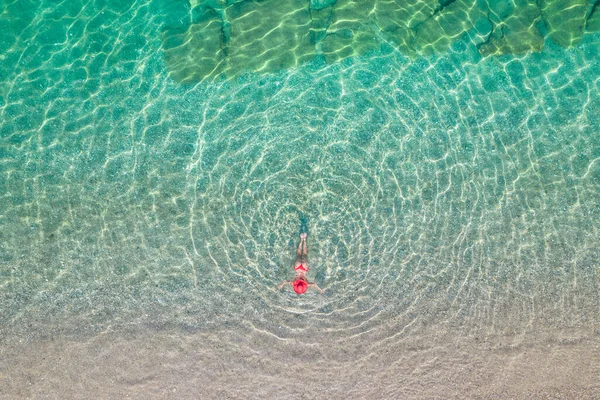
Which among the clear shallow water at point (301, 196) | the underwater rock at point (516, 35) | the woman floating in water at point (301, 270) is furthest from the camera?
the underwater rock at point (516, 35)

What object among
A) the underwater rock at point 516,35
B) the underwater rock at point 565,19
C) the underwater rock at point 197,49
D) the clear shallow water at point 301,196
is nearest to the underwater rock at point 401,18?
the clear shallow water at point 301,196

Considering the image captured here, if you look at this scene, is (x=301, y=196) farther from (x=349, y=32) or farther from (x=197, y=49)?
(x=197, y=49)

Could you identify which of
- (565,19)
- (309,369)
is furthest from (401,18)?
(309,369)

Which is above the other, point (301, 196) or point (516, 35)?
point (516, 35)

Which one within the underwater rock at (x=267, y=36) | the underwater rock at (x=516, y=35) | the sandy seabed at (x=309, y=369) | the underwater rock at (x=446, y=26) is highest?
the underwater rock at (x=267, y=36)

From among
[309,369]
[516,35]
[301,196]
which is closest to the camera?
[309,369]

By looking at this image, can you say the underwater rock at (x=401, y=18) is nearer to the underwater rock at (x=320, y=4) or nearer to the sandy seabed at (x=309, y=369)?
the underwater rock at (x=320, y=4)
